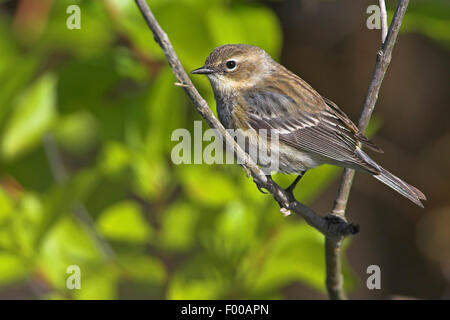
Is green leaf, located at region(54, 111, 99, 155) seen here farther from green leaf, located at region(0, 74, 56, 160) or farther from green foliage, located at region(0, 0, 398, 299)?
green leaf, located at region(0, 74, 56, 160)

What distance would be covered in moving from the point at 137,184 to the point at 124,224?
0.69ft

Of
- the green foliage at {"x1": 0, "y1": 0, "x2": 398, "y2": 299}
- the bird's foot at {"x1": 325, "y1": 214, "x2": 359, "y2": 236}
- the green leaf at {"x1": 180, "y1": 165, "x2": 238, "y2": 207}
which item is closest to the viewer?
the bird's foot at {"x1": 325, "y1": 214, "x2": 359, "y2": 236}

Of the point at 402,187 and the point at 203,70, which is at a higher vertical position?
the point at 203,70

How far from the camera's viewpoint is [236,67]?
9.59 ft

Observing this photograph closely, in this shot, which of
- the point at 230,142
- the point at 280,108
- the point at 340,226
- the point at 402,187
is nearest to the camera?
the point at 230,142

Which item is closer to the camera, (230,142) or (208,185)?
(230,142)

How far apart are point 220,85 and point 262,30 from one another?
0.32 m

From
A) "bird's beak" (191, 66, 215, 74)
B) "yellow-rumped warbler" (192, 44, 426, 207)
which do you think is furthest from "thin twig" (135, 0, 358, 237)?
"bird's beak" (191, 66, 215, 74)

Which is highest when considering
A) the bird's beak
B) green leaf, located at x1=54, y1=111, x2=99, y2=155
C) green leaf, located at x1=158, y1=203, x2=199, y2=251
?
green leaf, located at x1=54, y1=111, x2=99, y2=155

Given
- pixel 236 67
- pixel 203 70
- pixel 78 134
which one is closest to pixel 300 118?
pixel 236 67

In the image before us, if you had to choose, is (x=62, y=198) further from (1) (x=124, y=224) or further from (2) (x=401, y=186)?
(2) (x=401, y=186)

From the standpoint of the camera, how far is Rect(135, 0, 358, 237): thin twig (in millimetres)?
1663
